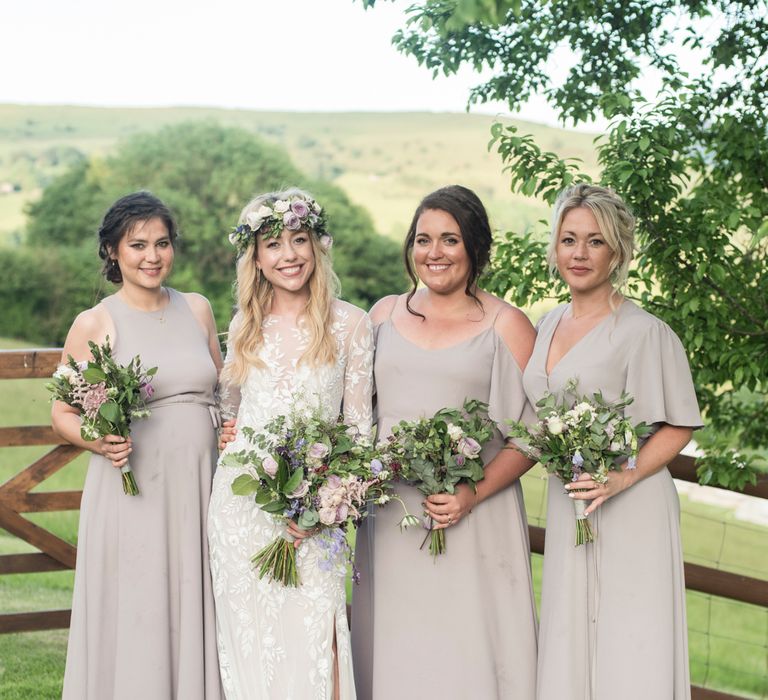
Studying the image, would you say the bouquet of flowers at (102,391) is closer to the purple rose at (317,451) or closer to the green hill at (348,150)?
the purple rose at (317,451)

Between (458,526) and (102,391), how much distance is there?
5.54 feet

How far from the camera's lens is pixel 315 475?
412 centimetres

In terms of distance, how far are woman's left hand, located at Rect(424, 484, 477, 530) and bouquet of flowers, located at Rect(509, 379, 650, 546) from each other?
0.38 meters

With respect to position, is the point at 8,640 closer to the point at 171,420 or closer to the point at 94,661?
the point at 94,661

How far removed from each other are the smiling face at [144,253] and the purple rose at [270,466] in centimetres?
130

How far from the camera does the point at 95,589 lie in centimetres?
482

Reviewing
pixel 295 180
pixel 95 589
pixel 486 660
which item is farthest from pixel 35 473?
pixel 295 180

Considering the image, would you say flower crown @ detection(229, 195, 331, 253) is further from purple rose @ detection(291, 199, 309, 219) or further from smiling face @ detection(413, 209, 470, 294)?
smiling face @ detection(413, 209, 470, 294)

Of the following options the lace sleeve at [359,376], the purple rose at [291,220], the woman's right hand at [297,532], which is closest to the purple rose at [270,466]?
the woman's right hand at [297,532]

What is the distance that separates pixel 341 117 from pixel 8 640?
2360 inches

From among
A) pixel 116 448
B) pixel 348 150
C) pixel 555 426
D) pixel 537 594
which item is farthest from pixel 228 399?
pixel 348 150

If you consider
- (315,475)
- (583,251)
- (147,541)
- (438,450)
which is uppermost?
(583,251)

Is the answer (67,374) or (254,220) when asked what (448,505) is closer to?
(254,220)

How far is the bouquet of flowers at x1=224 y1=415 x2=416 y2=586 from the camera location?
162 inches
